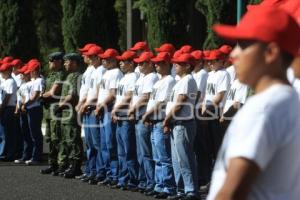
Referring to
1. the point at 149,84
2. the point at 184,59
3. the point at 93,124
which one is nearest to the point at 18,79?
the point at 93,124

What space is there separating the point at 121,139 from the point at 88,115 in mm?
964

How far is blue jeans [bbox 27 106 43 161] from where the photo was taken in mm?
17500

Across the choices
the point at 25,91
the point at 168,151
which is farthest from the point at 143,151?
the point at 25,91

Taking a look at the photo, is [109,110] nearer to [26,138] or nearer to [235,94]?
[235,94]

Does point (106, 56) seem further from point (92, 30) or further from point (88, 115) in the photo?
point (92, 30)

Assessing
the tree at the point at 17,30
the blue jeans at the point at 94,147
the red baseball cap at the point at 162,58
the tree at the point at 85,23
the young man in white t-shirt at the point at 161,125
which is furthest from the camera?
the tree at the point at 17,30

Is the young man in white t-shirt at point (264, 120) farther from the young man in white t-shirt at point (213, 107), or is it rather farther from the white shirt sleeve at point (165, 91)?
the young man in white t-shirt at point (213, 107)

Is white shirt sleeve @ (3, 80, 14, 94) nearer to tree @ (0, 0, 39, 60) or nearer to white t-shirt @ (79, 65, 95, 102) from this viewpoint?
white t-shirt @ (79, 65, 95, 102)

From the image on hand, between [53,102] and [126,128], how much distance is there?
221 centimetres

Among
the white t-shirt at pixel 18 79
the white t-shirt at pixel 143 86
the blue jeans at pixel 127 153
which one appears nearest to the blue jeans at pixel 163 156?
the white t-shirt at pixel 143 86

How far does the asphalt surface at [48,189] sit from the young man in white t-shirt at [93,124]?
0.26 meters

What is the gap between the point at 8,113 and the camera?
18.6 m

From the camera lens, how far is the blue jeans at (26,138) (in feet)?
59.3

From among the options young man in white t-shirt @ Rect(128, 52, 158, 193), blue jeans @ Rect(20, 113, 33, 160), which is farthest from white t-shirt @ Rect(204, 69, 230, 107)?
blue jeans @ Rect(20, 113, 33, 160)
